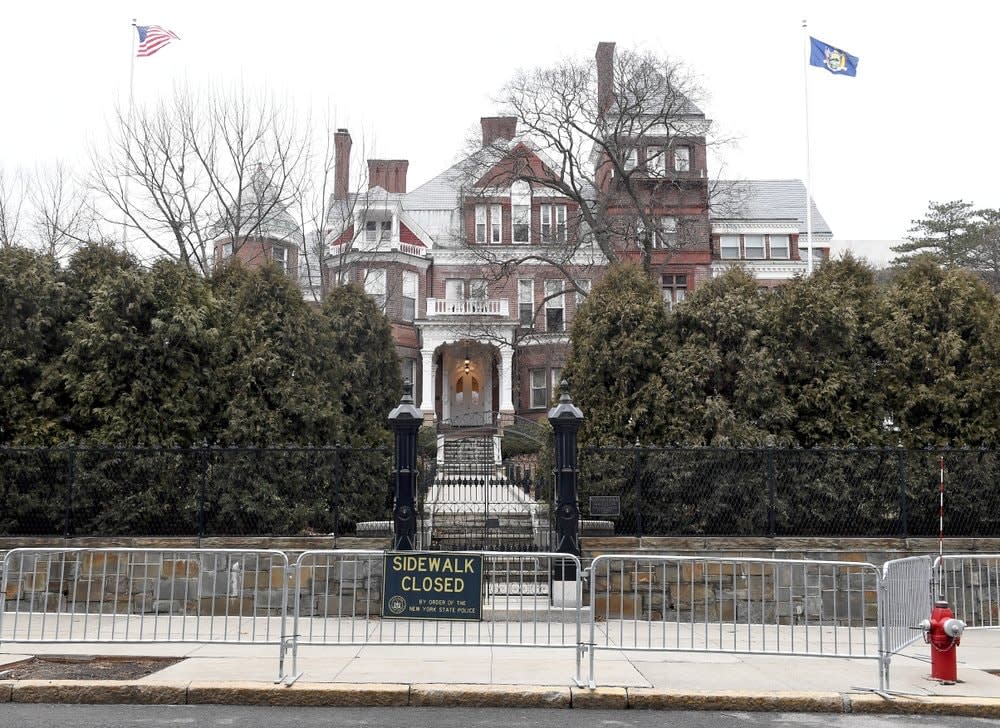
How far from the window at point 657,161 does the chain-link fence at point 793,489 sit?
17.1 m

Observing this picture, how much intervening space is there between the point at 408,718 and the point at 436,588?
139 centimetres

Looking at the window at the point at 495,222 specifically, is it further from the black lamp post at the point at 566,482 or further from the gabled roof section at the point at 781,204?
the black lamp post at the point at 566,482

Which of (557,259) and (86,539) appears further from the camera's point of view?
(557,259)

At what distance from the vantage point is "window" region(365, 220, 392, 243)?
117 ft

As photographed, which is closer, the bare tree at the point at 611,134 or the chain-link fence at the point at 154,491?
the chain-link fence at the point at 154,491

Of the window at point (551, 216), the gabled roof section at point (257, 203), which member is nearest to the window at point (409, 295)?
the window at point (551, 216)

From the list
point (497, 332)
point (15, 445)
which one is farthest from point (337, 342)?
point (497, 332)

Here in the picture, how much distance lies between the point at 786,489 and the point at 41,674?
371 inches

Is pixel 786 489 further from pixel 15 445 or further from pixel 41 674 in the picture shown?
pixel 15 445

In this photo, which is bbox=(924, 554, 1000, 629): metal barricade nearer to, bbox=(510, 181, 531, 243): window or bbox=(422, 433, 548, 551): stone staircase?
bbox=(422, 433, 548, 551): stone staircase

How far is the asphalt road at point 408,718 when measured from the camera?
638cm

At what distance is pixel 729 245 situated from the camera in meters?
39.7

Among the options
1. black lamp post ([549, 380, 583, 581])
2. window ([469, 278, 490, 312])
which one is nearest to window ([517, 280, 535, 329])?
window ([469, 278, 490, 312])

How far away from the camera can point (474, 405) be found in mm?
37312
